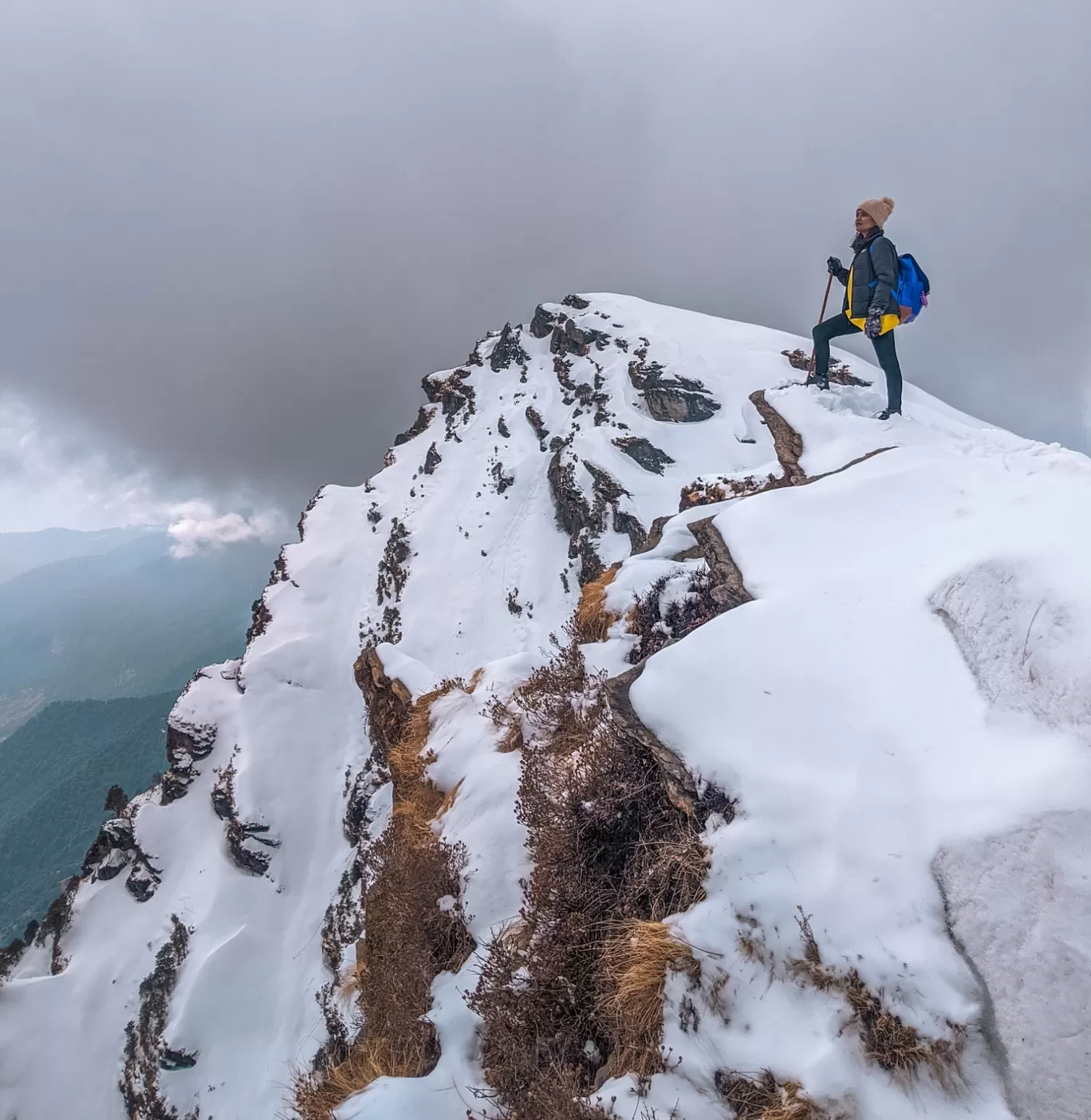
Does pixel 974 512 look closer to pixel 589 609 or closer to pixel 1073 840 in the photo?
pixel 1073 840

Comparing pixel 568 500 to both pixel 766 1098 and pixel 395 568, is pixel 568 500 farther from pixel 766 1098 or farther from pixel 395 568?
pixel 766 1098

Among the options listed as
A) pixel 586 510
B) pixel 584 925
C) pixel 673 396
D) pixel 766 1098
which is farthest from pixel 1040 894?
pixel 673 396

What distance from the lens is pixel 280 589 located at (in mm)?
49969

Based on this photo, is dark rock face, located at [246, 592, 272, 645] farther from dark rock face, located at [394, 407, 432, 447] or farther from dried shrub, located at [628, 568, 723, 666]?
dried shrub, located at [628, 568, 723, 666]

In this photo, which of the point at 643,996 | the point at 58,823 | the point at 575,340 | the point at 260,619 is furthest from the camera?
the point at 58,823

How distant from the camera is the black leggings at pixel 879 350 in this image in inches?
317

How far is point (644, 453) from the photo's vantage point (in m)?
39.1

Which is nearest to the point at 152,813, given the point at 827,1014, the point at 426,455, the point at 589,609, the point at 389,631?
the point at 389,631

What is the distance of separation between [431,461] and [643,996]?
58324mm

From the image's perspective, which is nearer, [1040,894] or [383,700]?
[1040,894]

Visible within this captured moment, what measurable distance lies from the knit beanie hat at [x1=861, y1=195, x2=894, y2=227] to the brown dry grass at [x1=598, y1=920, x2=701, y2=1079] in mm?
9199

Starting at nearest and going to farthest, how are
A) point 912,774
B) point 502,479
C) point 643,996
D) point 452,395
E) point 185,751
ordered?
1. point 643,996
2. point 912,774
3. point 185,751
4. point 502,479
5. point 452,395

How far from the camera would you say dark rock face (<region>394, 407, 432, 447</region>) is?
233 feet

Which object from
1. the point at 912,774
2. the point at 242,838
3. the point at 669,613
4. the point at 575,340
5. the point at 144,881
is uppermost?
the point at 575,340
